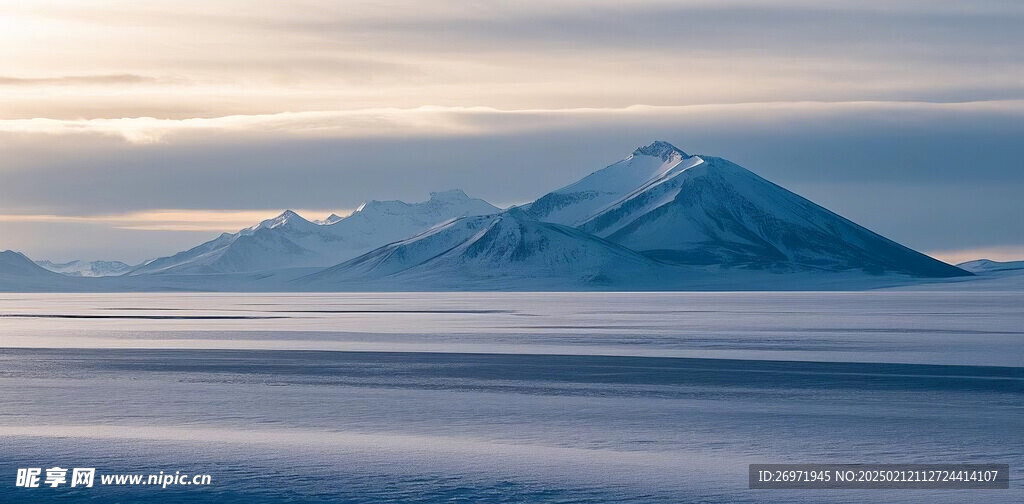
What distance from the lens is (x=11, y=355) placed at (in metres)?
55.7

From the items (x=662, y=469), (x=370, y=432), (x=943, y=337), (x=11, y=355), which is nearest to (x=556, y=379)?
(x=370, y=432)

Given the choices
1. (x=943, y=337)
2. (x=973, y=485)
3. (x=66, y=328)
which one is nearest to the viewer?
(x=973, y=485)

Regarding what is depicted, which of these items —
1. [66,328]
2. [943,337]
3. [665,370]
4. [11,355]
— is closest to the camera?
[665,370]

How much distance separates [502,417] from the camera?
31.9 meters

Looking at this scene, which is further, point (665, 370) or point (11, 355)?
point (11, 355)

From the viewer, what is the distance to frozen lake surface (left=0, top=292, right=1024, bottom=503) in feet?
75.4

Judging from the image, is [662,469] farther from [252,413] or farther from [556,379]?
[556,379]

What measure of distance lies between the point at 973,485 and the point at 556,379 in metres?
21.0

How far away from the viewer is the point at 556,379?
42.5 m

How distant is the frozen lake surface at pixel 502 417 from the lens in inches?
904

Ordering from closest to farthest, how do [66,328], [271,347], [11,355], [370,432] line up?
[370,432]
[11,355]
[271,347]
[66,328]

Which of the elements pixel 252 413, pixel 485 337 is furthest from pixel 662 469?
pixel 485 337

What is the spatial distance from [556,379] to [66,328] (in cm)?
5519

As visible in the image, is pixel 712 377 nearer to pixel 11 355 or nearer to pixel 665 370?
pixel 665 370
